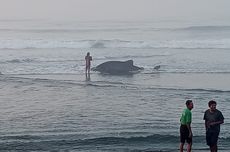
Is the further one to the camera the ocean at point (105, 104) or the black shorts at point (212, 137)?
the ocean at point (105, 104)

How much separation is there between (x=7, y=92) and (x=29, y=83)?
3085 millimetres

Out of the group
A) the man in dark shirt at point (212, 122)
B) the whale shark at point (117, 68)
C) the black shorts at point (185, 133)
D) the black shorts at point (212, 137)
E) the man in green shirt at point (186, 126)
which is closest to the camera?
the man in dark shirt at point (212, 122)

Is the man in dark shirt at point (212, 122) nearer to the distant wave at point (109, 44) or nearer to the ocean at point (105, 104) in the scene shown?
the ocean at point (105, 104)

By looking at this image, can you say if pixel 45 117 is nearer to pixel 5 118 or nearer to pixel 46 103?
pixel 5 118

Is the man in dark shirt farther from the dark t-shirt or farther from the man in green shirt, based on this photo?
the man in green shirt

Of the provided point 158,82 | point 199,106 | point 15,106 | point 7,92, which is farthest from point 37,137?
point 158,82

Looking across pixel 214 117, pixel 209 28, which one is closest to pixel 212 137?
pixel 214 117

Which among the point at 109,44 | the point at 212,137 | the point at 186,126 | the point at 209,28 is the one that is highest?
the point at 209,28

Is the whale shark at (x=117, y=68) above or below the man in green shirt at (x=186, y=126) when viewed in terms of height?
above

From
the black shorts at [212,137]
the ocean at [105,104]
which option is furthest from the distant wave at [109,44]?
the black shorts at [212,137]

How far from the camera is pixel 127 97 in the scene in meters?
22.5

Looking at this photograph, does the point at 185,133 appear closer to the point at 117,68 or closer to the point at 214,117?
the point at 214,117

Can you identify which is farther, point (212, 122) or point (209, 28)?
point (209, 28)

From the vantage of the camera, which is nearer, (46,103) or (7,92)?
(46,103)
